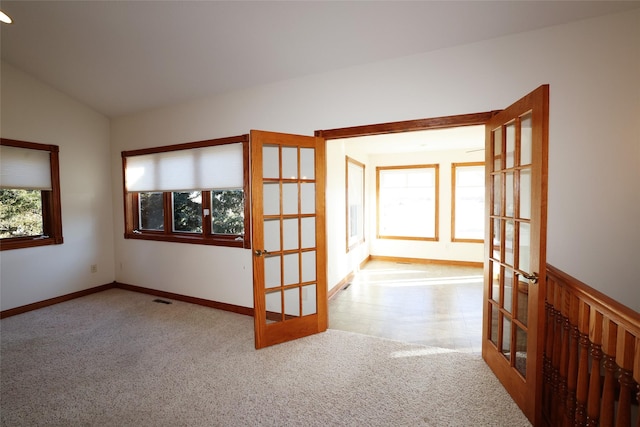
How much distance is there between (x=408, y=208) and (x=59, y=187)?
6208 millimetres

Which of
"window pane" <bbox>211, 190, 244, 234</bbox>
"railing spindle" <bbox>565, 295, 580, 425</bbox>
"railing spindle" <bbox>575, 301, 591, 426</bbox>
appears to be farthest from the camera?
"window pane" <bbox>211, 190, 244, 234</bbox>

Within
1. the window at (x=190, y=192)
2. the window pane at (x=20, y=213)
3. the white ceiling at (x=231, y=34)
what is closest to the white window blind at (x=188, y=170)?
the window at (x=190, y=192)

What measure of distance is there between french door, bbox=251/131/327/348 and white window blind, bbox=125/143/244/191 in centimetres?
75

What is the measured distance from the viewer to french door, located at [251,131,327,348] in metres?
3.07

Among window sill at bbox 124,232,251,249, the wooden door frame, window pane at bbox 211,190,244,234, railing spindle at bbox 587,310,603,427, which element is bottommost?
railing spindle at bbox 587,310,603,427

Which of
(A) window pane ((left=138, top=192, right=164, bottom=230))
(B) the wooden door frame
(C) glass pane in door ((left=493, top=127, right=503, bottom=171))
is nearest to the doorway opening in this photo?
(B) the wooden door frame

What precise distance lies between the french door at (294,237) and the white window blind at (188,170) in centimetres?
75

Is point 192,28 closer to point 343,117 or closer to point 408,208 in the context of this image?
point 343,117

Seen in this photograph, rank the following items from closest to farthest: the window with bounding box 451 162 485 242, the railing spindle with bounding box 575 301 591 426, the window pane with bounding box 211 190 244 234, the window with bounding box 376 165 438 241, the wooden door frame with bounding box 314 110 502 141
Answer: the railing spindle with bounding box 575 301 591 426 → the wooden door frame with bounding box 314 110 502 141 → the window pane with bounding box 211 190 244 234 → the window with bounding box 451 162 485 242 → the window with bounding box 376 165 438 241

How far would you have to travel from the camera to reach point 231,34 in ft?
9.29

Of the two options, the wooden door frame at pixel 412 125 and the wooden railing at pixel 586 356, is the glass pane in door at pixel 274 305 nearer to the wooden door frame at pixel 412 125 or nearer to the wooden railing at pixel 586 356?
the wooden door frame at pixel 412 125

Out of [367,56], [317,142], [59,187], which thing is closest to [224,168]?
[317,142]

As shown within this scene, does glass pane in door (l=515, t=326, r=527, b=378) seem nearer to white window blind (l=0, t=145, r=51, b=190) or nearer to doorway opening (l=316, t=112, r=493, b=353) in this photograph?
doorway opening (l=316, t=112, r=493, b=353)

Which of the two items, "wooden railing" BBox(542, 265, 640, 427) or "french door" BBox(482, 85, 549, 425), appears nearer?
"wooden railing" BBox(542, 265, 640, 427)
